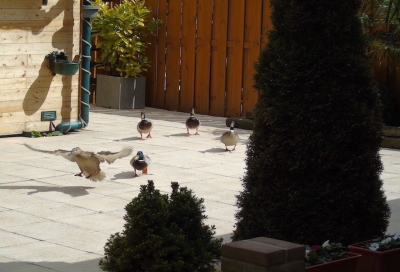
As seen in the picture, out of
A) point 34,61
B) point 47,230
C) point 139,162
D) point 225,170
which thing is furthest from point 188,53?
point 47,230

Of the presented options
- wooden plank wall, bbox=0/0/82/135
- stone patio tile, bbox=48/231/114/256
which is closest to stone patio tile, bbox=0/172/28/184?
stone patio tile, bbox=48/231/114/256

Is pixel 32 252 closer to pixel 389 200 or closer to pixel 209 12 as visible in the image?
pixel 389 200

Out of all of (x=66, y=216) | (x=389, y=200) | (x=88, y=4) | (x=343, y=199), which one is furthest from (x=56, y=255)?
(x=88, y=4)

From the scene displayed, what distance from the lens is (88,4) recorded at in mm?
13094

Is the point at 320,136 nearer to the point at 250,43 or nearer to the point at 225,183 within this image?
the point at 225,183

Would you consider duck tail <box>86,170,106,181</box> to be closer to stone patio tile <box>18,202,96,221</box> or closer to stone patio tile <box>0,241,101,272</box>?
stone patio tile <box>18,202,96,221</box>

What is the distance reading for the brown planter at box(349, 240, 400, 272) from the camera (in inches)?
173

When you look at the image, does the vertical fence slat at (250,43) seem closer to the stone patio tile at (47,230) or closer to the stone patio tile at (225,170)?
the stone patio tile at (225,170)

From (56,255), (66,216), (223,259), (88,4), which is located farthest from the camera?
(88,4)

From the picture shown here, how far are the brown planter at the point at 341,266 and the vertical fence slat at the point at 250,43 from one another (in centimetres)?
1054

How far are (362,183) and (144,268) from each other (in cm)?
169

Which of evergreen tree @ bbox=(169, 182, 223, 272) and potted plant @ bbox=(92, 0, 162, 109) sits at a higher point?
potted plant @ bbox=(92, 0, 162, 109)

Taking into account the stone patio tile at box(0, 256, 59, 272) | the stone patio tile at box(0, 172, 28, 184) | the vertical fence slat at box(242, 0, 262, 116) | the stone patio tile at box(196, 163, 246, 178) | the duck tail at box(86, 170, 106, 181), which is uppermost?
the vertical fence slat at box(242, 0, 262, 116)

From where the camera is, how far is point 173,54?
16.5m
